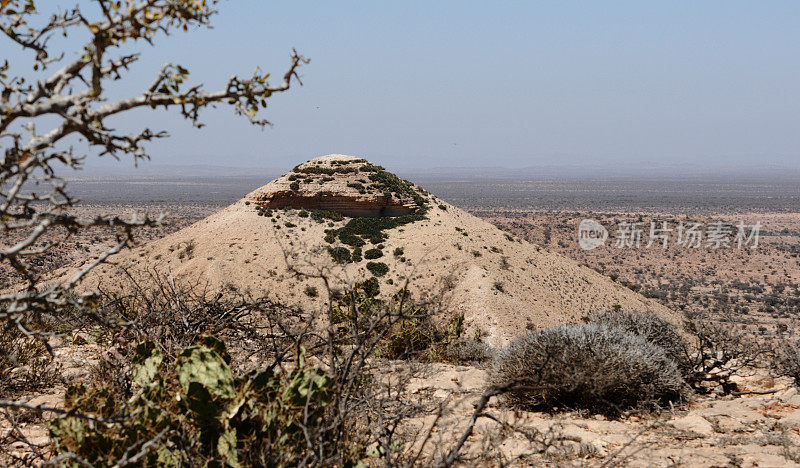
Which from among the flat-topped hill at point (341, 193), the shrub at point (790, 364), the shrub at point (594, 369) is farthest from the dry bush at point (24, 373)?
the flat-topped hill at point (341, 193)

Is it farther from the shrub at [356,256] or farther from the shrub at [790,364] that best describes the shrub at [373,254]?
the shrub at [790,364]

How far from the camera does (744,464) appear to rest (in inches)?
152

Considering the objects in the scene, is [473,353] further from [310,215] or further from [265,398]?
[310,215]

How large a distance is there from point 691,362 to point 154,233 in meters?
51.6

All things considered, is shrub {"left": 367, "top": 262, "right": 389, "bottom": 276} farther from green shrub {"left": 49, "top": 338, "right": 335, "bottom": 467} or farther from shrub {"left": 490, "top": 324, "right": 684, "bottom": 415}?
green shrub {"left": 49, "top": 338, "right": 335, "bottom": 467}

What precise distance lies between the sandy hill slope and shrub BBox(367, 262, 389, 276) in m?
0.06

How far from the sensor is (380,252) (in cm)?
3133

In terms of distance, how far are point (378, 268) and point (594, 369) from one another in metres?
24.7

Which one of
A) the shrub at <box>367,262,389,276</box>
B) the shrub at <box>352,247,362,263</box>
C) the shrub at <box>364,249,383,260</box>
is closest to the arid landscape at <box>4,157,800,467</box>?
the shrub at <box>367,262,389,276</box>

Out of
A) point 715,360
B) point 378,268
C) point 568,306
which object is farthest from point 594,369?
point 568,306

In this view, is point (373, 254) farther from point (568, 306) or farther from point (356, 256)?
point (568, 306)

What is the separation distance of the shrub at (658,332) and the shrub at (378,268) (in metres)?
21.5

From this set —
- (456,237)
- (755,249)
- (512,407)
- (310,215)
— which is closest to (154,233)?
(310,215)

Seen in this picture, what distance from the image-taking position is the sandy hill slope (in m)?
27.3
